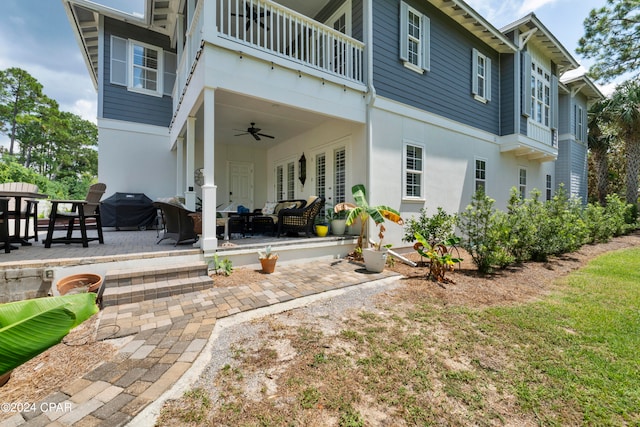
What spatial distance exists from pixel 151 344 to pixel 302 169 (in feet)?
22.1

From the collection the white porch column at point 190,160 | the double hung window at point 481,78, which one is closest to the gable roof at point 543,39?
the double hung window at point 481,78

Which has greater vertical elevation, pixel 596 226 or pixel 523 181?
pixel 523 181

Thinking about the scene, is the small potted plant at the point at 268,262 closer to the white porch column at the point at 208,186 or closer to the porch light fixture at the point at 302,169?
the white porch column at the point at 208,186

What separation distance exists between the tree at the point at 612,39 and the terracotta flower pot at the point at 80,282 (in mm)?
22064

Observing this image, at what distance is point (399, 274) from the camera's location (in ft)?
16.4

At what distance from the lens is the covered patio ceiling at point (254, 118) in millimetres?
5820

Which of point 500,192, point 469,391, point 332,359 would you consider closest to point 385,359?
point 332,359

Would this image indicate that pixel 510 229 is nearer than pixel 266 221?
Yes

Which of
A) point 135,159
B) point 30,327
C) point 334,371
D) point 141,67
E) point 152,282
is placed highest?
point 141,67

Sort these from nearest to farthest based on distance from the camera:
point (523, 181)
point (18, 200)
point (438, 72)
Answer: point (18, 200) → point (438, 72) → point (523, 181)

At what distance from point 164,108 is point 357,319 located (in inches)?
381

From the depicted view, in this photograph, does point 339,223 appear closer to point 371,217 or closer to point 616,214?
point 371,217

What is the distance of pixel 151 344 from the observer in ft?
8.00

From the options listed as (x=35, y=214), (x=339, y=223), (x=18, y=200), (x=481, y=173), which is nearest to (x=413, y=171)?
(x=339, y=223)
